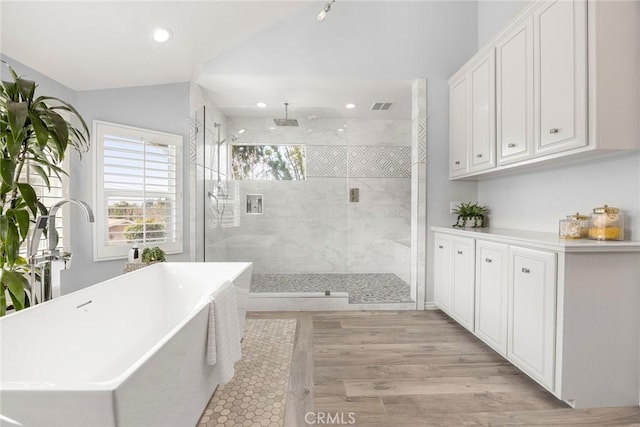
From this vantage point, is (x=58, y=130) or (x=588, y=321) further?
(x=588, y=321)

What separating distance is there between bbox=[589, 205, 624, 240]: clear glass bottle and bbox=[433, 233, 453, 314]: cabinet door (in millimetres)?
1253

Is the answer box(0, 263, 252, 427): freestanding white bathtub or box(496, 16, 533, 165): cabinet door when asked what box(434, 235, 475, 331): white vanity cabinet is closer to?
box(496, 16, 533, 165): cabinet door

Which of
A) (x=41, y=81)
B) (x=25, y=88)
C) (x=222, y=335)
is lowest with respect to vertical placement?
(x=222, y=335)

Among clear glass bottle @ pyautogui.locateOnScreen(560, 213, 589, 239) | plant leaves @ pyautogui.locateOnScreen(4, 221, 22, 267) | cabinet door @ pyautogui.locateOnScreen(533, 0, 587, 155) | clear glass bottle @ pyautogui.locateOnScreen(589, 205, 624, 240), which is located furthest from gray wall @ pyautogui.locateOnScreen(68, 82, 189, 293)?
clear glass bottle @ pyautogui.locateOnScreen(589, 205, 624, 240)

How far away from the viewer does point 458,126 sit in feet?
11.0

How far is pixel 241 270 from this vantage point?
A: 239cm

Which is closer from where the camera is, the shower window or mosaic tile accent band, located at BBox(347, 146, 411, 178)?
the shower window

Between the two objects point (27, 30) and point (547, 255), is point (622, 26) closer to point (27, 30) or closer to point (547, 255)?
point (547, 255)

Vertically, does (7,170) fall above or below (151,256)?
above

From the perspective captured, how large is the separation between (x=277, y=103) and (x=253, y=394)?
10.7 feet

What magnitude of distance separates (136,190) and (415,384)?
303 cm

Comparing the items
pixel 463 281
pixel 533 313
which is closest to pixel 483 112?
pixel 463 281

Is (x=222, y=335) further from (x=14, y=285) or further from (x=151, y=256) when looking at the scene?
(x=151, y=256)

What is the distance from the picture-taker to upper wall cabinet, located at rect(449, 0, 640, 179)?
70.8 inches
